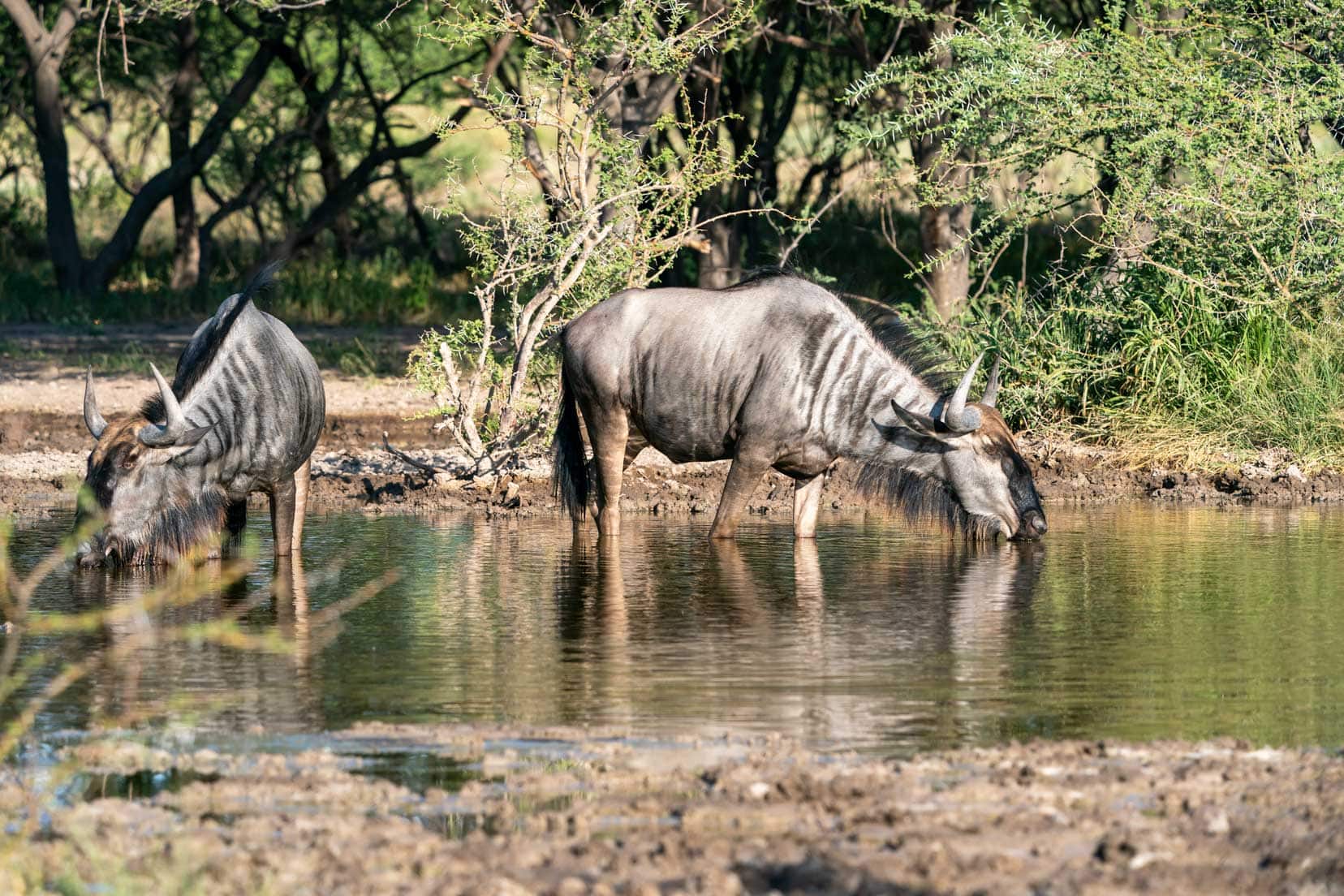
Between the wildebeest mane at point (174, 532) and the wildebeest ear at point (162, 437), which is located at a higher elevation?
the wildebeest ear at point (162, 437)

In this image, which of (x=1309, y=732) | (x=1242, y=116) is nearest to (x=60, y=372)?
(x=1242, y=116)

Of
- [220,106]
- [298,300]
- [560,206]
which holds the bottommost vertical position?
[298,300]

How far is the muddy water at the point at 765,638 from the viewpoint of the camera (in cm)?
620

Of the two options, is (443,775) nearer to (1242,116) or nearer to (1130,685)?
(1130,685)

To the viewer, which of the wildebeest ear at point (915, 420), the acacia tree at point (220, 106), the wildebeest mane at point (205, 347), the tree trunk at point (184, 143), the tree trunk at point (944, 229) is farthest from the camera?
the tree trunk at point (184, 143)

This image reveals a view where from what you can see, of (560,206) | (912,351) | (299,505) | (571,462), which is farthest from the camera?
(560,206)

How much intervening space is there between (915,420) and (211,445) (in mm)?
3521

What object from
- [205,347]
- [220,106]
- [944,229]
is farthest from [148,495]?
[220,106]

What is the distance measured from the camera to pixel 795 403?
1012cm

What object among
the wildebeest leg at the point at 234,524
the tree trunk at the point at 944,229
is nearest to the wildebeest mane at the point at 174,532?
the wildebeest leg at the point at 234,524

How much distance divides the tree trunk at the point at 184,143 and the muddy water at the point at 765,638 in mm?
10334

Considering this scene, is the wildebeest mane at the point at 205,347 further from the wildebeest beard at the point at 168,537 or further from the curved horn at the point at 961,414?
the curved horn at the point at 961,414

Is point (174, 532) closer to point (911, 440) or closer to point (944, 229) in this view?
point (911, 440)

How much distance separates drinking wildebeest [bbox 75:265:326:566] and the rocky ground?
193cm
